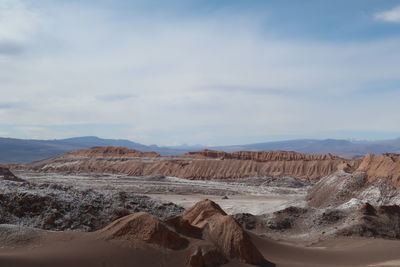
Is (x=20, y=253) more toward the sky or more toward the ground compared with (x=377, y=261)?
more toward the sky

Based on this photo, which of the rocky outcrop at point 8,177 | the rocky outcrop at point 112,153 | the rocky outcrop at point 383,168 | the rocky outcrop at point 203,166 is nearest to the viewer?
the rocky outcrop at point 383,168

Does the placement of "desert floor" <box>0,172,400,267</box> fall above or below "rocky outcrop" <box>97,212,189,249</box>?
below

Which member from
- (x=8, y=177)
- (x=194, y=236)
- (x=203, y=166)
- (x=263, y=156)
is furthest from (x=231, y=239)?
(x=263, y=156)

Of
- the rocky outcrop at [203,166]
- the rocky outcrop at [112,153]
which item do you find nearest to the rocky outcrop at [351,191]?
the rocky outcrop at [203,166]

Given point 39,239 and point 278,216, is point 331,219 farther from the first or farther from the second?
point 39,239

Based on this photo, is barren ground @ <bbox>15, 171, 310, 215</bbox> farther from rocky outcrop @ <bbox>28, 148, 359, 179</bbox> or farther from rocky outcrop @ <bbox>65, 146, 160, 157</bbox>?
rocky outcrop @ <bbox>65, 146, 160, 157</bbox>

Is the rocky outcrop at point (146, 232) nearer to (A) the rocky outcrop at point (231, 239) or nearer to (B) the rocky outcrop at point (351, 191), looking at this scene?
(A) the rocky outcrop at point (231, 239)

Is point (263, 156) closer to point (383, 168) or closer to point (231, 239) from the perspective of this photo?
point (383, 168)

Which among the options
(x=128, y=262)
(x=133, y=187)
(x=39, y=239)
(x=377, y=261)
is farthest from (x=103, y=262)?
(x=133, y=187)

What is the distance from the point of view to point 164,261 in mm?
11117

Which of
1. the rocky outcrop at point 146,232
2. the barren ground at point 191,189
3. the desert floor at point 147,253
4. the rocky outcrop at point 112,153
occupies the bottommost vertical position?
the barren ground at point 191,189

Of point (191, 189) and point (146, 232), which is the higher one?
point (146, 232)

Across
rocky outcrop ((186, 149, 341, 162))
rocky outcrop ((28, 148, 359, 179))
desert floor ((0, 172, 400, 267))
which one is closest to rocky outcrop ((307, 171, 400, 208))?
desert floor ((0, 172, 400, 267))

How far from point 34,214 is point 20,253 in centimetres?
564
